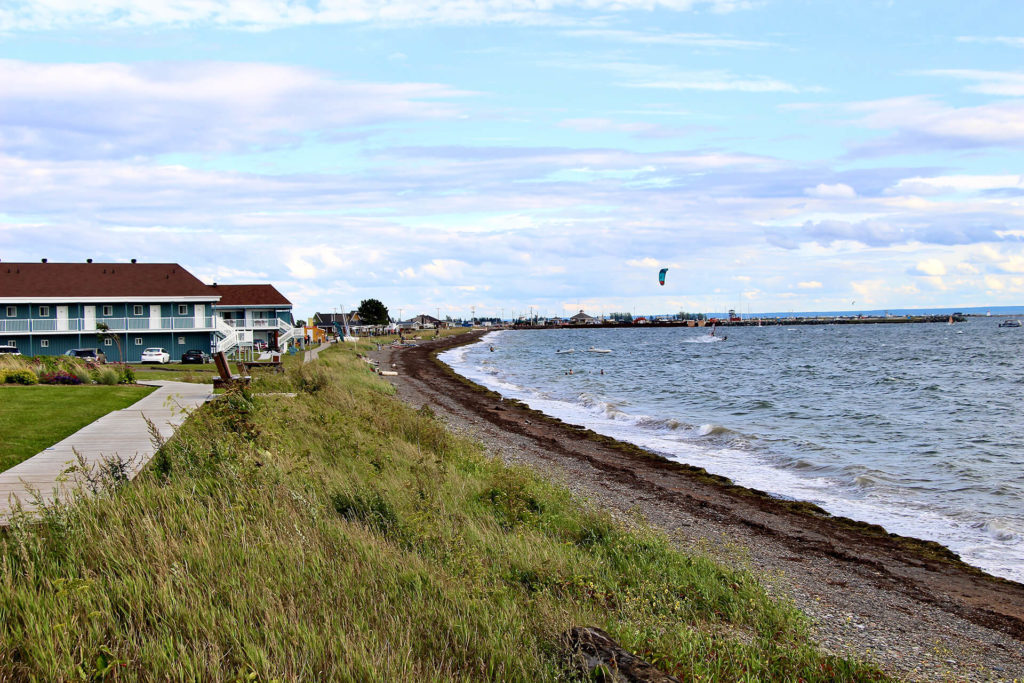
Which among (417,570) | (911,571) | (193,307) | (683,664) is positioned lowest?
(911,571)

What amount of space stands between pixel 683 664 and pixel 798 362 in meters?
65.6

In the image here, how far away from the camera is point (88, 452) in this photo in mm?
10969

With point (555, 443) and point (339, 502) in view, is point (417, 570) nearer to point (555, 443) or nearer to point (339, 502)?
point (339, 502)

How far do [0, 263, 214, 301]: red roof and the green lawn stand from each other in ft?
90.2

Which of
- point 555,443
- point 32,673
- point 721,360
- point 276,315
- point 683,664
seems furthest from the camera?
point 721,360

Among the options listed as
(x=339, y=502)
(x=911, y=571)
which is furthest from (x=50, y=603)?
(x=911, y=571)

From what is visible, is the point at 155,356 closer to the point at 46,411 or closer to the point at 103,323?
the point at 103,323

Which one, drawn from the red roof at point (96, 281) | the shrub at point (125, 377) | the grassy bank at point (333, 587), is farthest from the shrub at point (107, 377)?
the red roof at point (96, 281)

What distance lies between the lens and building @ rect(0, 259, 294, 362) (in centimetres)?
4422

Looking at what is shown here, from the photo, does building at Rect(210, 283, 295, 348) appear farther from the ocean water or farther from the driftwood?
the driftwood

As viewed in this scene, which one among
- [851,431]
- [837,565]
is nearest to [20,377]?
[837,565]

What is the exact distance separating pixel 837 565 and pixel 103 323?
4537cm

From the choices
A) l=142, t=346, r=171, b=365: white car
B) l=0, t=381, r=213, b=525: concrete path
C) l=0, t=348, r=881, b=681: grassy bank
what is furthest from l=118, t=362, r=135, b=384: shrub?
l=142, t=346, r=171, b=365: white car

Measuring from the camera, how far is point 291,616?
187 inches
